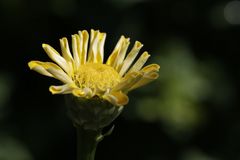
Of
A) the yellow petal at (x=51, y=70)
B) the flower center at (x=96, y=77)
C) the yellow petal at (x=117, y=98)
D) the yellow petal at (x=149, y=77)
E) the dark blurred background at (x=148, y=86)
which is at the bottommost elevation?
the dark blurred background at (x=148, y=86)

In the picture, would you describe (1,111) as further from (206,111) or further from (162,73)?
(206,111)

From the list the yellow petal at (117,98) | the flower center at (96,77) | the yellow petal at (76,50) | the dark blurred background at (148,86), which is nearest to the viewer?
the yellow petal at (117,98)

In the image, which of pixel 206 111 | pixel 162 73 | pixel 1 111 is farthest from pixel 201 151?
pixel 1 111

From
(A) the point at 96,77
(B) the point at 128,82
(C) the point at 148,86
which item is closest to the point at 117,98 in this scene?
(B) the point at 128,82

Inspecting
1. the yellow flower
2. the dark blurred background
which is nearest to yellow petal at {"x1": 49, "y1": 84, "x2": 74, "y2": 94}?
the yellow flower

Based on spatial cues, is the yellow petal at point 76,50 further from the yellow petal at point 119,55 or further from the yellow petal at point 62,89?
the yellow petal at point 62,89

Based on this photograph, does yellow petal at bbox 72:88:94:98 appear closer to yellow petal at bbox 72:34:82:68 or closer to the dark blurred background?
yellow petal at bbox 72:34:82:68

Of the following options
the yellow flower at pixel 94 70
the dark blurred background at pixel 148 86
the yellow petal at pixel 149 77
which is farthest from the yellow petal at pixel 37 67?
the dark blurred background at pixel 148 86

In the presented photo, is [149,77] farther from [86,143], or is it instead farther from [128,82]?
[86,143]
